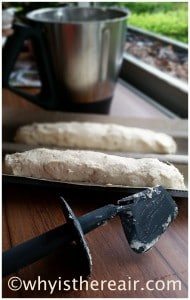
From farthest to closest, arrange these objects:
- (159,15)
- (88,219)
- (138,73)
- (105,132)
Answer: (138,73), (159,15), (105,132), (88,219)

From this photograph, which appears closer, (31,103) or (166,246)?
(166,246)

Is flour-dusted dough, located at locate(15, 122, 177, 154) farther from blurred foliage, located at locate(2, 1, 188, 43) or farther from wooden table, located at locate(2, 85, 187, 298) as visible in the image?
blurred foliage, located at locate(2, 1, 188, 43)

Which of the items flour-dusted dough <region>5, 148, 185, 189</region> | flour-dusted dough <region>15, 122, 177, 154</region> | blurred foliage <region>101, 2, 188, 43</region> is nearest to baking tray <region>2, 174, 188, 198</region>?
flour-dusted dough <region>5, 148, 185, 189</region>

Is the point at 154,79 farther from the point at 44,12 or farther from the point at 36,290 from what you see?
the point at 36,290

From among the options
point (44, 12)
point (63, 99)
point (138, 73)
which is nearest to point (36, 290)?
point (63, 99)

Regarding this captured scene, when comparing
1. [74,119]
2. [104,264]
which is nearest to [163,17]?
[74,119]

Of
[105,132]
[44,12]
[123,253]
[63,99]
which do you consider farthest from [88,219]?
[44,12]

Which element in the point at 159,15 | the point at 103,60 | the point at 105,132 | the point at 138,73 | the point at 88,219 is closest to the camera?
the point at 88,219

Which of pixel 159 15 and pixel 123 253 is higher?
pixel 159 15
